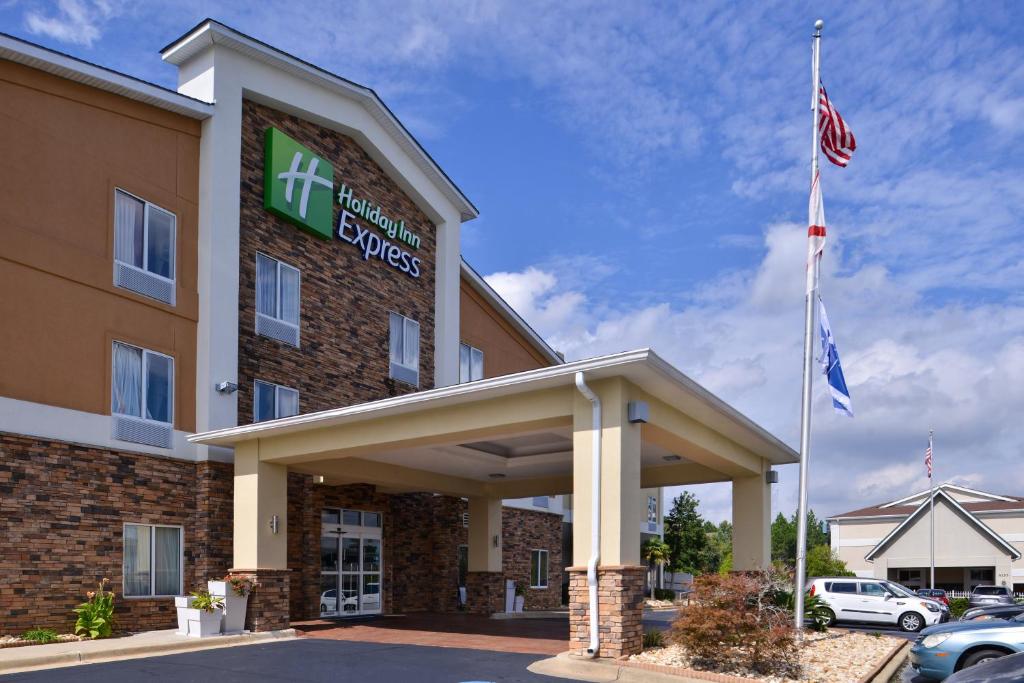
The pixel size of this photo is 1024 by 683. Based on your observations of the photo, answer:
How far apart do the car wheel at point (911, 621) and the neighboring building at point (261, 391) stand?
6.73 metres

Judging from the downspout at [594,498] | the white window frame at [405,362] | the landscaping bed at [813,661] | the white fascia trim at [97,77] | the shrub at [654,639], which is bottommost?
the landscaping bed at [813,661]

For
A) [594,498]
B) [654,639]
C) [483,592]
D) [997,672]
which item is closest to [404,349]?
[483,592]

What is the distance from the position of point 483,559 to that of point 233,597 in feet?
31.5

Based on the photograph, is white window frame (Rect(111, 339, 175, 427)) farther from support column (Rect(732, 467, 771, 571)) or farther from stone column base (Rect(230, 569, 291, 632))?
support column (Rect(732, 467, 771, 571))

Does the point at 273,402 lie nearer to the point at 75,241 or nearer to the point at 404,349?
the point at 404,349

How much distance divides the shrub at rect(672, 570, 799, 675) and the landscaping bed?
0.34 feet

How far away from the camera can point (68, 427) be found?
17062 millimetres

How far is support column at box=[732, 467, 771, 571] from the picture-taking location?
21.1 m

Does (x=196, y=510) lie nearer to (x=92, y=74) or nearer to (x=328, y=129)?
(x=92, y=74)

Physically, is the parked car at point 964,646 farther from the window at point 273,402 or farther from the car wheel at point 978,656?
the window at point 273,402

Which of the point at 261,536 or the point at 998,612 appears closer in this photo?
the point at 261,536

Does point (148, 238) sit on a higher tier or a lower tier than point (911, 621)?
higher

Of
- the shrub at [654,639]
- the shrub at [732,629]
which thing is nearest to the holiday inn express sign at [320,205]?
the shrub at [654,639]

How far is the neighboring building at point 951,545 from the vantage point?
46.0 m
